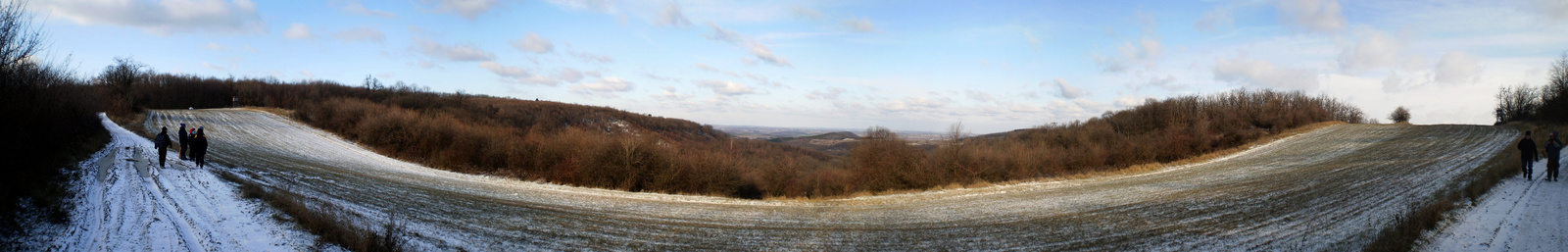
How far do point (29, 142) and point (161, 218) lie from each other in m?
5.44

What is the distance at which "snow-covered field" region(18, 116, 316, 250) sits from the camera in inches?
285

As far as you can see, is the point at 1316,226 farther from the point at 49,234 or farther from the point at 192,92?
the point at 192,92

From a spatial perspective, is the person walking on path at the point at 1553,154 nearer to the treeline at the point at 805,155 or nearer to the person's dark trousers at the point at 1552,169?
the person's dark trousers at the point at 1552,169

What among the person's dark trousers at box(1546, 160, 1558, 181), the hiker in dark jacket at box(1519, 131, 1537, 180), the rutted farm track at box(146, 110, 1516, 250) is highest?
the hiker in dark jacket at box(1519, 131, 1537, 180)

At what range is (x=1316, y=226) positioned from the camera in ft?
31.0

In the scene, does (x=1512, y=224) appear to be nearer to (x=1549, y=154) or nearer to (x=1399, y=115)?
(x=1549, y=154)

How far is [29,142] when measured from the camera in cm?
1075

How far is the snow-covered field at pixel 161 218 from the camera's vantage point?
23.7ft

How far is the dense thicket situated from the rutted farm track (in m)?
3.52

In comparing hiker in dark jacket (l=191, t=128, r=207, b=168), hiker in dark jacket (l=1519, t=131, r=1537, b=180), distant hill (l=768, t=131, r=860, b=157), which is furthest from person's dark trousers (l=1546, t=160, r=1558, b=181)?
hiker in dark jacket (l=191, t=128, r=207, b=168)

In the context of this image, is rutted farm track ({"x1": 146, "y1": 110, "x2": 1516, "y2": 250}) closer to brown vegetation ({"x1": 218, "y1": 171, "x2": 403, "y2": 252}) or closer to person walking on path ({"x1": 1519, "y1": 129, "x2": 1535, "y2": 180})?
brown vegetation ({"x1": 218, "y1": 171, "x2": 403, "y2": 252})

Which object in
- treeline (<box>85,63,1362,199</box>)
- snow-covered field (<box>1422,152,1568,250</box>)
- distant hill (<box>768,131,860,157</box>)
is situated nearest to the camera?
snow-covered field (<box>1422,152,1568,250</box>)

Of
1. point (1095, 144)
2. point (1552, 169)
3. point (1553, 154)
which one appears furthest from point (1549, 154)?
point (1095, 144)

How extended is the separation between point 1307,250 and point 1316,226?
217 centimetres
